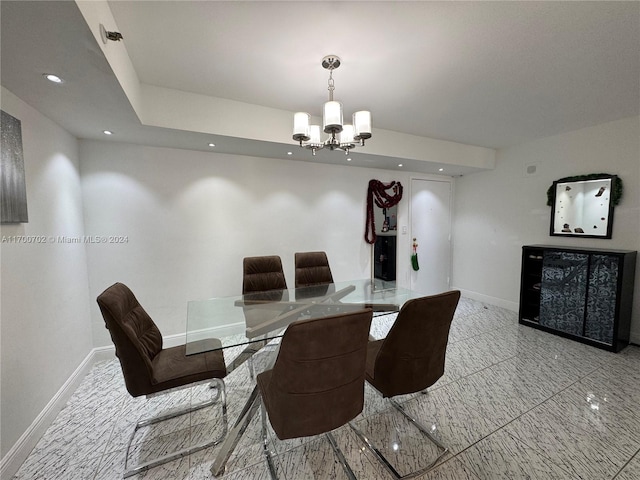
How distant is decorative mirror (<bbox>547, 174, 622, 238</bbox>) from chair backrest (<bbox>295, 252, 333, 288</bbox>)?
125 inches

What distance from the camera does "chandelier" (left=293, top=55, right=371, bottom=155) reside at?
1.72 m

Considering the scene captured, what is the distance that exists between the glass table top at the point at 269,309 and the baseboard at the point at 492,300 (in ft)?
8.29

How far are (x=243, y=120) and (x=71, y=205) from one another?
170 centimetres

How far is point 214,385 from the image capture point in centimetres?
224

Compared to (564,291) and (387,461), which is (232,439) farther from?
(564,291)

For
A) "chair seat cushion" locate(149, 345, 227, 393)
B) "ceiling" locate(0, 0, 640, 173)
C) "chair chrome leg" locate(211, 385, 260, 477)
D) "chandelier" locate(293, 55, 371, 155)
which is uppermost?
"ceiling" locate(0, 0, 640, 173)

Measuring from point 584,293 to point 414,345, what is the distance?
2.89m

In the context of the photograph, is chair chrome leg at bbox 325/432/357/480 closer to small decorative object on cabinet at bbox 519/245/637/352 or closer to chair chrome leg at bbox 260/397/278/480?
chair chrome leg at bbox 260/397/278/480

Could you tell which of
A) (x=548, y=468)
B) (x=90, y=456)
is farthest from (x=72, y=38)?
(x=548, y=468)

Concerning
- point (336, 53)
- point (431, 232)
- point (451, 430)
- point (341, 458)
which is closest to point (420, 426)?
point (451, 430)

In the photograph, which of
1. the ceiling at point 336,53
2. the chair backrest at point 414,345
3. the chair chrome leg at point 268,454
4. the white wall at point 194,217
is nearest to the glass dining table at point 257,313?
the chair chrome leg at point 268,454

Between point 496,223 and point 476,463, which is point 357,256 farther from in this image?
point 476,463

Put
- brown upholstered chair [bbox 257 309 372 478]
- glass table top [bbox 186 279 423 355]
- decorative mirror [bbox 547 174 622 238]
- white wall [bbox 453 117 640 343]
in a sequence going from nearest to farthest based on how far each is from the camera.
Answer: brown upholstered chair [bbox 257 309 372 478] < glass table top [bbox 186 279 423 355] < white wall [bbox 453 117 640 343] < decorative mirror [bbox 547 174 622 238]

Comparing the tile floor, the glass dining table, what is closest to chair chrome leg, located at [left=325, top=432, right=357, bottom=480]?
the tile floor
